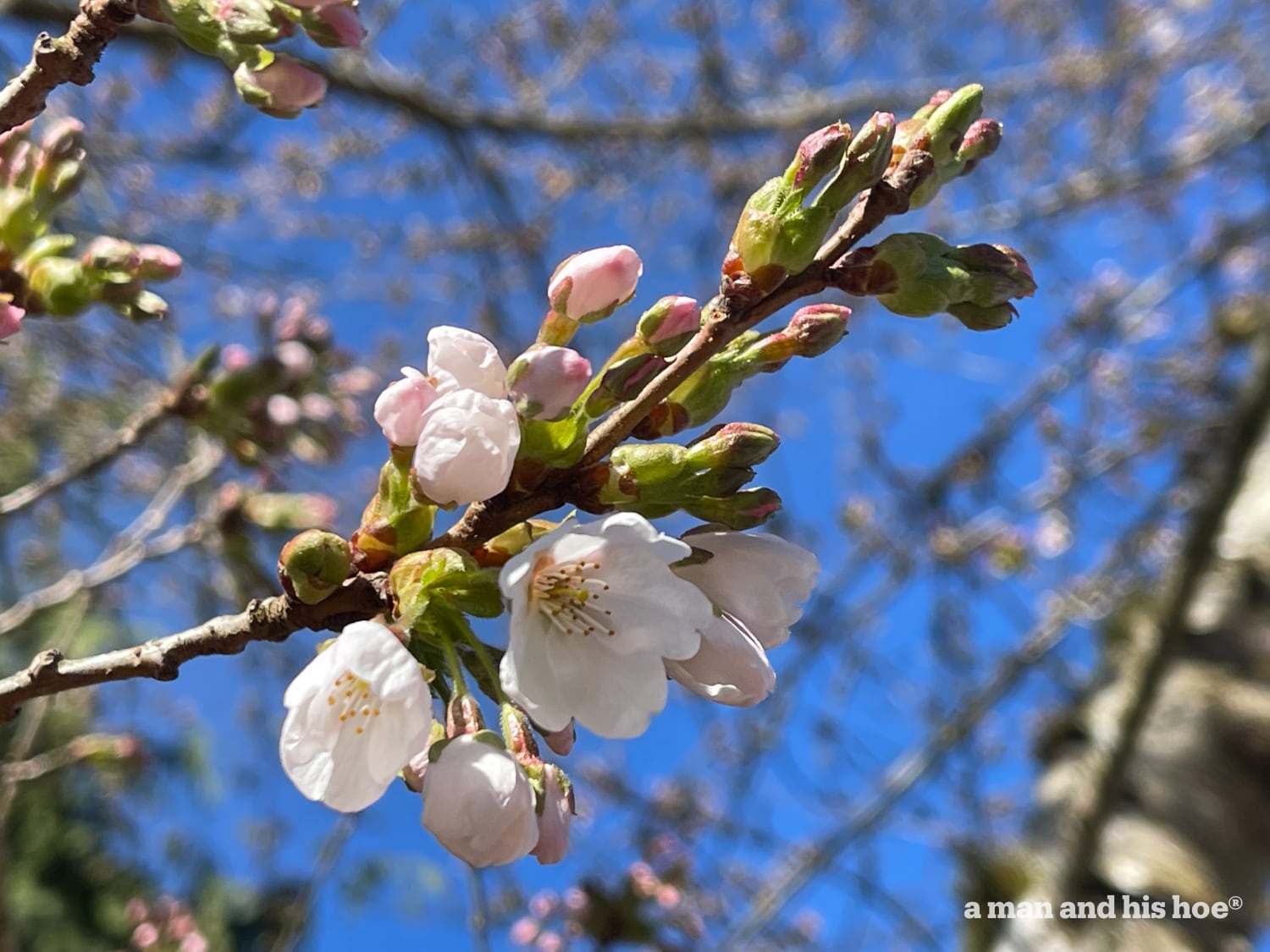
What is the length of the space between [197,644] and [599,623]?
38 cm

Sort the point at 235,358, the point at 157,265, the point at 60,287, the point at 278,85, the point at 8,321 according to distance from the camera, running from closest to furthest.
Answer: the point at 8,321 < the point at 278,85 < the point at 60,287 < the point at 157,265 < the point at 235,358

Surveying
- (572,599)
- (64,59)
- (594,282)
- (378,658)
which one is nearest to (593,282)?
(594,282)

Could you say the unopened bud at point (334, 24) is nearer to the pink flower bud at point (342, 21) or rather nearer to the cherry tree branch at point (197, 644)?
the pink flower bud at point (342, 21)

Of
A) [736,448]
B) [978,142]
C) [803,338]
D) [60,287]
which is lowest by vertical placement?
[60,287]

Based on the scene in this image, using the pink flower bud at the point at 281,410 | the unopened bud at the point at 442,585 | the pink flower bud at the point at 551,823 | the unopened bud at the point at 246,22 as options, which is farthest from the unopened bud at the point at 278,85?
the pink flower bud at the point at 281,410

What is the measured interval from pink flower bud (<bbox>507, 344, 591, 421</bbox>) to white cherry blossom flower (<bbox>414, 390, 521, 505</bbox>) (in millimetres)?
21

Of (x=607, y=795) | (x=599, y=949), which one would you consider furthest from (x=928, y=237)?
(x=607, y=795)

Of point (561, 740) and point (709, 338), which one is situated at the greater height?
point (709, 338)

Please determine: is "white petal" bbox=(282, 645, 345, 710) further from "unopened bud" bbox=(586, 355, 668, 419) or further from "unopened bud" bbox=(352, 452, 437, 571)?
"unopened bud" bbox=(586, 355, 668, 419)

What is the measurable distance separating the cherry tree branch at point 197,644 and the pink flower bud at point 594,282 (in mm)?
337

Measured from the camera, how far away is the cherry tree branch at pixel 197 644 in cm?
87

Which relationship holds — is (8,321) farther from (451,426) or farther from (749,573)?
(749,573)

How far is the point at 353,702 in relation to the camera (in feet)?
2.97

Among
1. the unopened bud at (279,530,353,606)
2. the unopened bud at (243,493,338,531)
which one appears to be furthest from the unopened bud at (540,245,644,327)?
the unopened bud at (243,493,338,531)
